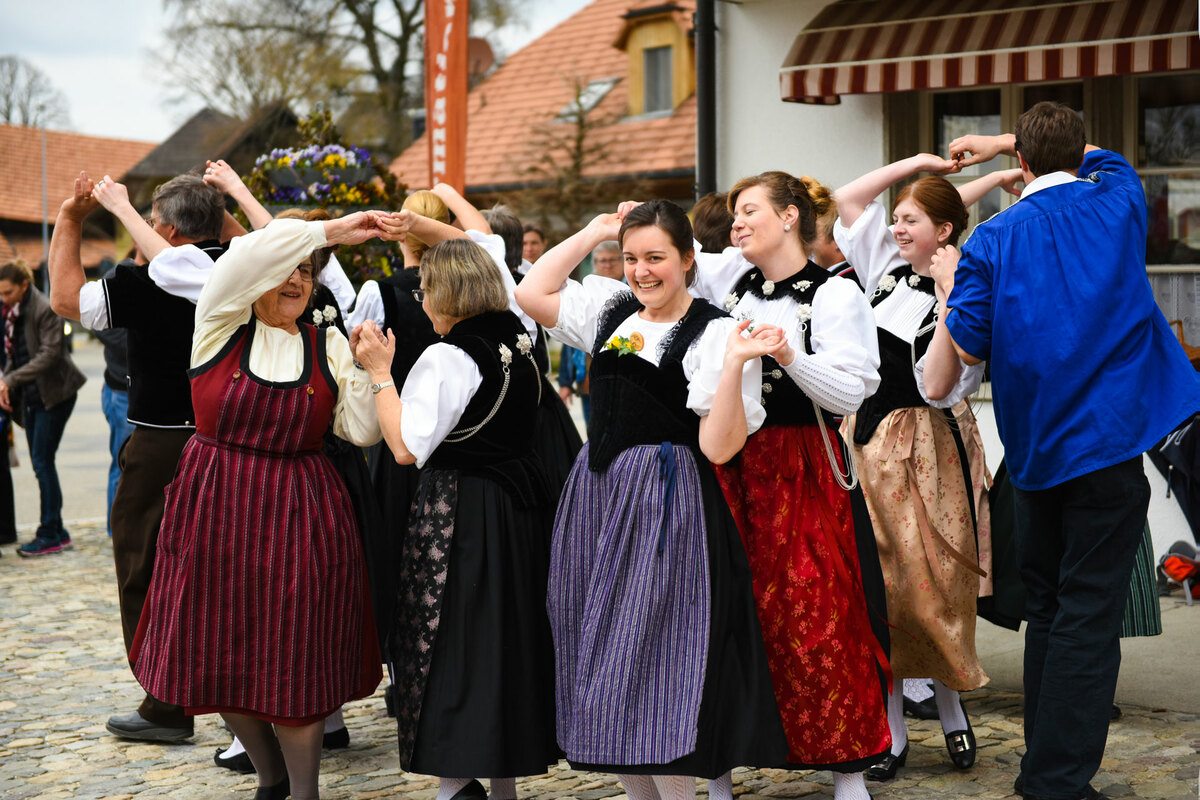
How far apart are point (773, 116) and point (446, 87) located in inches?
85.9

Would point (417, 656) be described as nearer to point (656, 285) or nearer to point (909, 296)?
point (656, 285)

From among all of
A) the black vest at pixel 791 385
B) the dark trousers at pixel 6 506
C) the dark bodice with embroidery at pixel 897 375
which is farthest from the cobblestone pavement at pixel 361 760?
the dark trousers at pixel 6 506

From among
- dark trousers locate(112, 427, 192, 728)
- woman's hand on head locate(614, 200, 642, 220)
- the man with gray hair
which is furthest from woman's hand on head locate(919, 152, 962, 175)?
dark trousers locate(112, 427, 192, 728)

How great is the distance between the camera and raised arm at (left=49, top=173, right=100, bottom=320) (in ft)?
13.8

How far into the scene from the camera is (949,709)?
13.8 feet

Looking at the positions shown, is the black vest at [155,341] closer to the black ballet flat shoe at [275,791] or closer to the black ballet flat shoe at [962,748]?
the black ballet flat shoe at [275,791]

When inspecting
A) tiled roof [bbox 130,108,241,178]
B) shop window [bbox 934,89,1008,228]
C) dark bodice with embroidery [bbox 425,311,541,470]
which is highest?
tiled roof [bbox 130,108,241,178]

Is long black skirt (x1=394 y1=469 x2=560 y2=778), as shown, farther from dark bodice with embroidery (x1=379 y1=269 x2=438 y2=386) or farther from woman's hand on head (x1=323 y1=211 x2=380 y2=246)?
dark bodice with embroidery (x1=379 y1=269 x2=438 y2=386)

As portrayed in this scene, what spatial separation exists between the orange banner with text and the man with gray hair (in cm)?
424

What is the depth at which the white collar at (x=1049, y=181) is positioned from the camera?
355 centimetres

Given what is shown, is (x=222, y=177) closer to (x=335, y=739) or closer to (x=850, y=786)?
(x=335, y=739)

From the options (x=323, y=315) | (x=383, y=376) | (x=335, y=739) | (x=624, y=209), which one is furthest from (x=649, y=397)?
(x=335, y=739)

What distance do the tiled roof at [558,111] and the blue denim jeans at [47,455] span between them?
11705 mm

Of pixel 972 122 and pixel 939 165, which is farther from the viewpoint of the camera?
pixel 972 122
